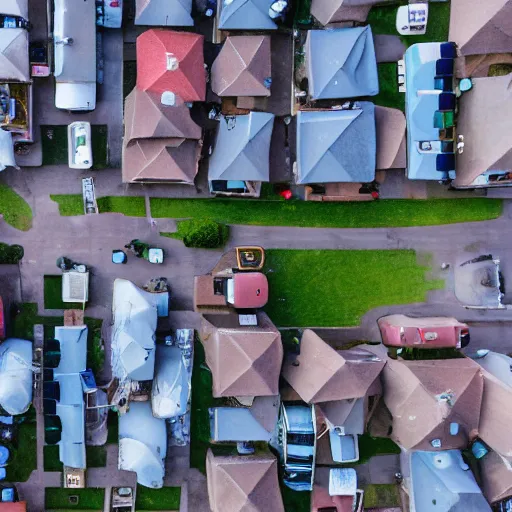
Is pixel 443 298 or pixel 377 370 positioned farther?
pixel 443 298

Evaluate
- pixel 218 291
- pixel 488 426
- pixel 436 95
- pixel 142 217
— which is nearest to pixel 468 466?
pixel 488 426

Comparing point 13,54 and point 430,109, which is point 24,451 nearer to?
point 13,54

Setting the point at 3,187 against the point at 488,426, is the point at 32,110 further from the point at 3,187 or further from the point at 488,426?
the point at 488,426

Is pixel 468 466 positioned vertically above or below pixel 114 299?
below

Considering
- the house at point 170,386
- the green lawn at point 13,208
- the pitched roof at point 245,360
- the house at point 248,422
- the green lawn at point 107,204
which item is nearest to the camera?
the pitched roof at point 245,360

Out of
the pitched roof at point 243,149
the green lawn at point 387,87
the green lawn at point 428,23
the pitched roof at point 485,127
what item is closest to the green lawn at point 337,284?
the pitched roof at point 243,149

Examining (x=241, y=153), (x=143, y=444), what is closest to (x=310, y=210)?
(x=241, y=153)

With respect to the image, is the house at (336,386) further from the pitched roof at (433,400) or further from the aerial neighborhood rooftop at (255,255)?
the pitched roof at (433,400)
